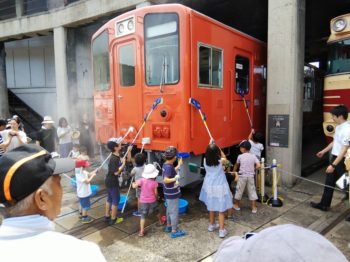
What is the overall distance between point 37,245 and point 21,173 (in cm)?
29

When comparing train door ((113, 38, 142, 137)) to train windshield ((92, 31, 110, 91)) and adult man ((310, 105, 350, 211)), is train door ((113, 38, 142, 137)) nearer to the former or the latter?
train windshield ((92, 31, 110, 91))

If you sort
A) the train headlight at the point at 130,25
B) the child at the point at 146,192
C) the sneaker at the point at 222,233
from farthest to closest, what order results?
the train headlight at the point at 130,25
the child at the point at 146,192
the sneaker at the point at 222,233

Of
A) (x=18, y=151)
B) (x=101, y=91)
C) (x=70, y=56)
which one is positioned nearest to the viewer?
(x=18, y=151)

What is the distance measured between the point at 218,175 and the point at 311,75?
6.70 m

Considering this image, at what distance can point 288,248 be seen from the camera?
757 millimetres

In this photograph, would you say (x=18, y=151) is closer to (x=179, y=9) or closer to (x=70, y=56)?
(x=179, y=9)

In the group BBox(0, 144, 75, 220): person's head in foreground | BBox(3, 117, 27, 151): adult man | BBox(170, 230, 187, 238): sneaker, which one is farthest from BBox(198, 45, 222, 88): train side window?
BBox(0, 144, 75, 220): person's head in foreground

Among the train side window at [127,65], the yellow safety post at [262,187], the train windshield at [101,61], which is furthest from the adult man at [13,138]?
the yellow safety post at [262,187]

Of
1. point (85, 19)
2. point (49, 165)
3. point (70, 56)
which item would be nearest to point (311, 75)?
point (85, 19)

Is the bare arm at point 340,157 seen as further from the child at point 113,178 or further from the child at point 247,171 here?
the child at point 113,178

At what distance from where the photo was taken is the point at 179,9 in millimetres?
4492

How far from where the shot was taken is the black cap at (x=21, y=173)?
1.12 meters

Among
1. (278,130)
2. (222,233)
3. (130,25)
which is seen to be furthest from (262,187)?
(130,25)

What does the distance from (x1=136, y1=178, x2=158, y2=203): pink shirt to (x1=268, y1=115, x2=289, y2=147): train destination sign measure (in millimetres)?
3321
